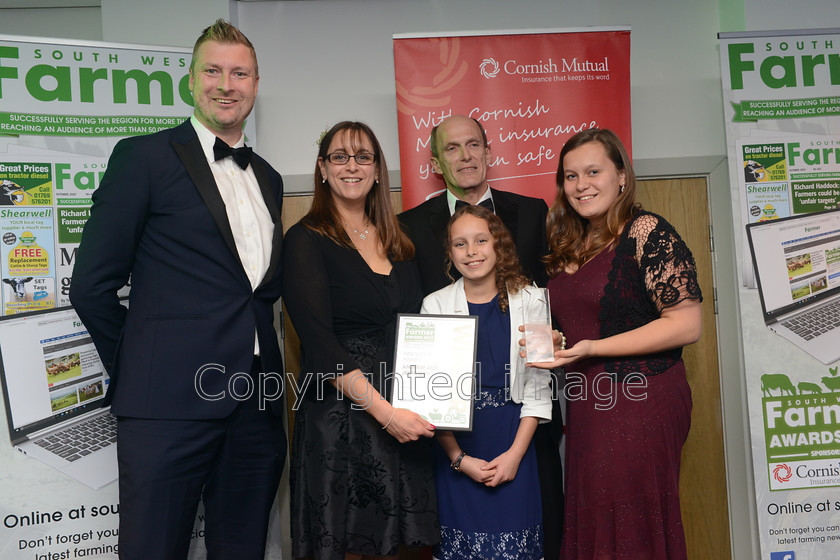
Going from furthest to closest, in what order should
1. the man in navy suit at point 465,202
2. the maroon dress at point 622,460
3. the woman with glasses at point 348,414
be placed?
the man in navy suit at point 465,202
the woman with glasses at point 348,414
the maroon dress at point 622,460

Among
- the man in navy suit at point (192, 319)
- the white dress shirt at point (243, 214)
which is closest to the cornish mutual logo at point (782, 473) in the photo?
the man in navy suit at point (192, 319)

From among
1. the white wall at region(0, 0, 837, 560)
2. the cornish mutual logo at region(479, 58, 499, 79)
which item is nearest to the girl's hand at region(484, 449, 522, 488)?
the white wall at region(0, 0, 837, 560)

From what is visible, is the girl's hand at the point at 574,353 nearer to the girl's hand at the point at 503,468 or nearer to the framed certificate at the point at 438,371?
the framed certificate at the point at 438,371

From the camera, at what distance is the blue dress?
7.29 ft

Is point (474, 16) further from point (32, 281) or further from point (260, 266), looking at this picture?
point (32, 281)

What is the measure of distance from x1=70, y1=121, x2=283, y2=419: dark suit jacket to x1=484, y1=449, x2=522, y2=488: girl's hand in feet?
2.97

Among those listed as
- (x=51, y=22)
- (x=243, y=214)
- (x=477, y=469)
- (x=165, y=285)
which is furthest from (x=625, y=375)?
(x=51, y=22)

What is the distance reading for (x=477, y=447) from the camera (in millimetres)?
2295

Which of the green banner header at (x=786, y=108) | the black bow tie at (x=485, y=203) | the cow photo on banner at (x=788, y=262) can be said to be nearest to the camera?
the black bow tie at (x=485, y=203)

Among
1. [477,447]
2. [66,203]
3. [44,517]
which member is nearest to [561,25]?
[477,447]

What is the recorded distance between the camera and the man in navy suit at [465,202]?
2.67 meters

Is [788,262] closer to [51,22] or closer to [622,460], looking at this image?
[622,460]

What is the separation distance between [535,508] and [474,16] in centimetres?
260

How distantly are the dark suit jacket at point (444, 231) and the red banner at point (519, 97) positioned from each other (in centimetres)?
28
